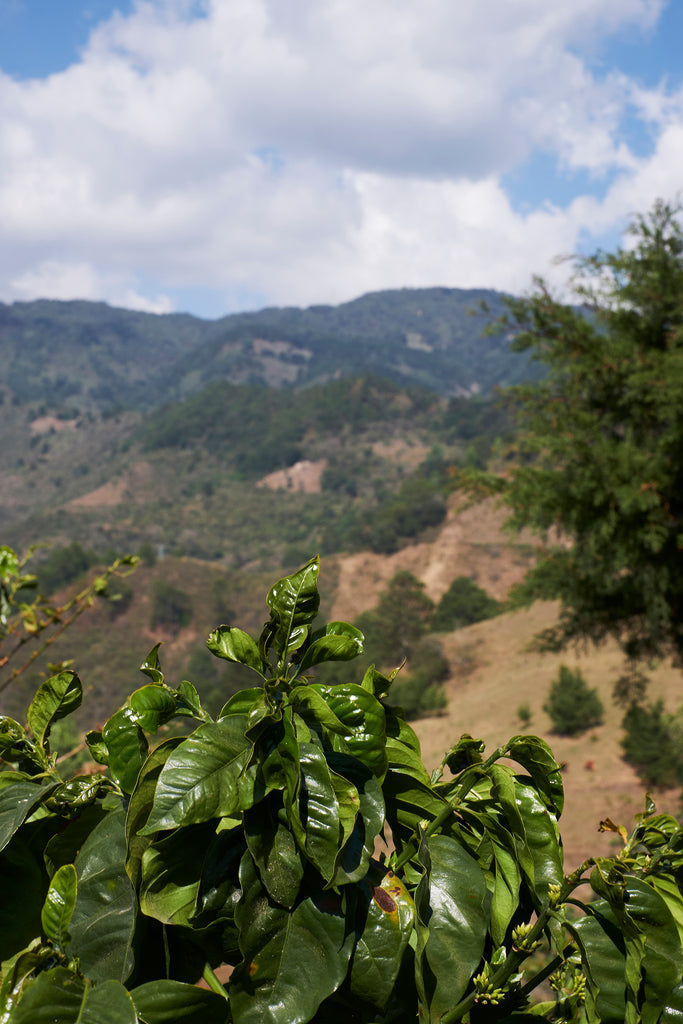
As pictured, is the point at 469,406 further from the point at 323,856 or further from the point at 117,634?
the point at 323,856

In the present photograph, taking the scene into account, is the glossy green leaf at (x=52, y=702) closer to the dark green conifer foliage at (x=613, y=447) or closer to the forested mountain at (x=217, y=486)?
the dark green conifer foliage at (x=613, y=447)

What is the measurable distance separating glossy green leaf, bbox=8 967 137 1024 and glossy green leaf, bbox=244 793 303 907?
14cm

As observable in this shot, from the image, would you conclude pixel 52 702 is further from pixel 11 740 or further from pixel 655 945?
pixel 655 945

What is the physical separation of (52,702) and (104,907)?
0.78 ft

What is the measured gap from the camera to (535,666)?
2606cm

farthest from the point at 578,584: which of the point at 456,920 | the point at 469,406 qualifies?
the point at 469,406

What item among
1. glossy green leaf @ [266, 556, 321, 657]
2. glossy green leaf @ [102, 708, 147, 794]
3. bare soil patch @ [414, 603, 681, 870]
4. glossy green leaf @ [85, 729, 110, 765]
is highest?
glossy green leaf @ [266, 556, 321, 657]

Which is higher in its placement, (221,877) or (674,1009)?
(221,877)

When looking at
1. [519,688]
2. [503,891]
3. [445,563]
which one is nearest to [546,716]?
[519,688]

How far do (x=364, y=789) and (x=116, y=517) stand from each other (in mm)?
A: 84408

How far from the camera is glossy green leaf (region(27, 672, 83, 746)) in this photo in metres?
0.84

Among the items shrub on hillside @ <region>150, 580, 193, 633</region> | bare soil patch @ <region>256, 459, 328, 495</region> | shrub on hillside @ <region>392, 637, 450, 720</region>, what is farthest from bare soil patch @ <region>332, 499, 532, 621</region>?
bare soil patch @ <region>256, 459, 328, 495</region>

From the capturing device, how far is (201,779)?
64 centimetres

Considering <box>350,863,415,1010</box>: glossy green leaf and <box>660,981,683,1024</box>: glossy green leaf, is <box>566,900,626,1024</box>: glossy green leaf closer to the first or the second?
<box>660,981,683,1024</box>: glossy green leaf
